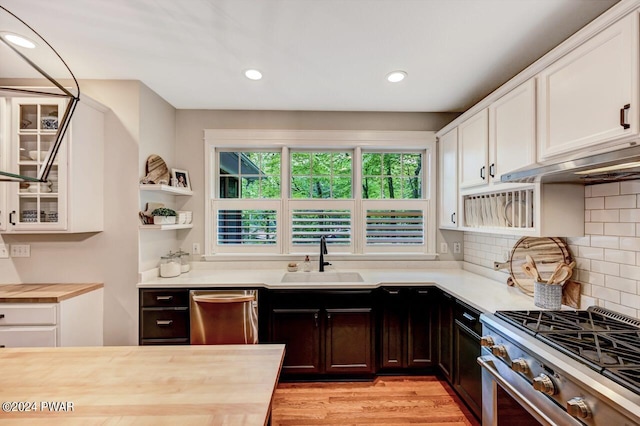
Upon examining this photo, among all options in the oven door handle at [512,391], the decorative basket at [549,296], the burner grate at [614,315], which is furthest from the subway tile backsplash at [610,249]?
the oven door handle at [512,391]

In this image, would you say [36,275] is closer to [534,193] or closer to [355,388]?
[355,388]

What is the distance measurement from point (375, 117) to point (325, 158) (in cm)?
68

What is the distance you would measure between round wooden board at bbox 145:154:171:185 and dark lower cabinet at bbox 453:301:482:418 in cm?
266

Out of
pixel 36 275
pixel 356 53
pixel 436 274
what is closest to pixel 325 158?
pixel 356 53

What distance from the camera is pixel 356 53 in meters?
2.06

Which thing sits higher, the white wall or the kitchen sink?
the white wall

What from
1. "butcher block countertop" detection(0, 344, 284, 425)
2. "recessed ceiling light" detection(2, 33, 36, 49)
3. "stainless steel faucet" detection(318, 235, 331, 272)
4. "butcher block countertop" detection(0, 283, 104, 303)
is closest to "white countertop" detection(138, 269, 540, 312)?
"stainless steel faucet" detection(318, 235, 331, 272)

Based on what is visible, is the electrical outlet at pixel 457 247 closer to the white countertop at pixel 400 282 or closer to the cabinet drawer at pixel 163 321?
the white countertop at pixel 400 282

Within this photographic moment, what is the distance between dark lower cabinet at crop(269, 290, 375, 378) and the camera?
251 centimetres

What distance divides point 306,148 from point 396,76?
1212mm

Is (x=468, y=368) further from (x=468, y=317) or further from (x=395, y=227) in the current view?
(x=395, y=227)

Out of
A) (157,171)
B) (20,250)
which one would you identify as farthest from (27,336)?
(157,171)

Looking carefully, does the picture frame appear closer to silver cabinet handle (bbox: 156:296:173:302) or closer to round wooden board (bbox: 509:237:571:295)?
silver cabinet handle (bbox: 156:296:173:302)

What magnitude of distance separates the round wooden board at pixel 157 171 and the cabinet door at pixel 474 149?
263cm
